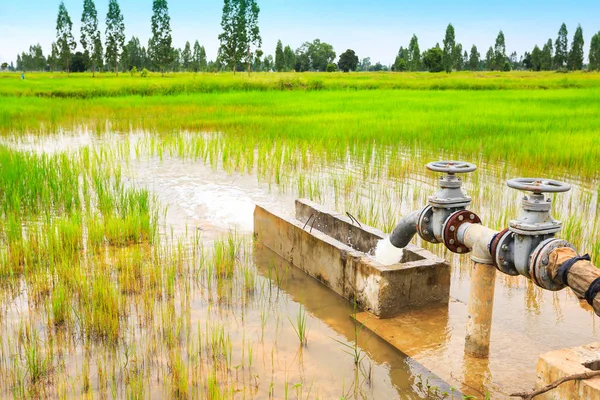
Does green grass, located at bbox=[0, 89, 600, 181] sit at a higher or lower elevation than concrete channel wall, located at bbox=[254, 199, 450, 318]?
higher

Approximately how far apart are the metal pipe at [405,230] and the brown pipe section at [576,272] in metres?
0.98

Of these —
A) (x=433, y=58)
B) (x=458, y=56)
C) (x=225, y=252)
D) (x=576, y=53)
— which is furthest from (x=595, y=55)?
(x=225, y=252)

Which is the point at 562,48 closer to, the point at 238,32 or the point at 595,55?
the point at 595,55

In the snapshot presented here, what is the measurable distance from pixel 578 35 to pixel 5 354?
8106 centimetres

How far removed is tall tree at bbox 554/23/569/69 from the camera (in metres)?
75.9

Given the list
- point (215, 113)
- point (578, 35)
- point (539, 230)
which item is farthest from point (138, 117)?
point (578, 35)

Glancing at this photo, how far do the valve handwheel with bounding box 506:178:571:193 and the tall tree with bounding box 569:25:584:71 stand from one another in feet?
257

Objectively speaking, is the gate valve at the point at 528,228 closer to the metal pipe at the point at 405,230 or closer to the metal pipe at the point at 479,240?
the metal pipe at the point at 479,240

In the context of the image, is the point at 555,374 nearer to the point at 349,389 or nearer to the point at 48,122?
the point at 349,389

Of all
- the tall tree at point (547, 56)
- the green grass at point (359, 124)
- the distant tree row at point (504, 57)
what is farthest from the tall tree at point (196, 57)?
the green grass at point (359, 124)

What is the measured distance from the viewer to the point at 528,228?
105 inches

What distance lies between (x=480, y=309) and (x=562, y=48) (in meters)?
83.2

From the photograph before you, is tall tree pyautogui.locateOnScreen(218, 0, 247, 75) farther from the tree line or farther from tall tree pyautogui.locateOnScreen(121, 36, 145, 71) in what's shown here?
tall tree pyautogui.locateOnScreen(121, 36, 145, 71)

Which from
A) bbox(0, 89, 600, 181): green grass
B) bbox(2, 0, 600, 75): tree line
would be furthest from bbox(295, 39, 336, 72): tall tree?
bbox(0, 89, 600, 181): green grass
